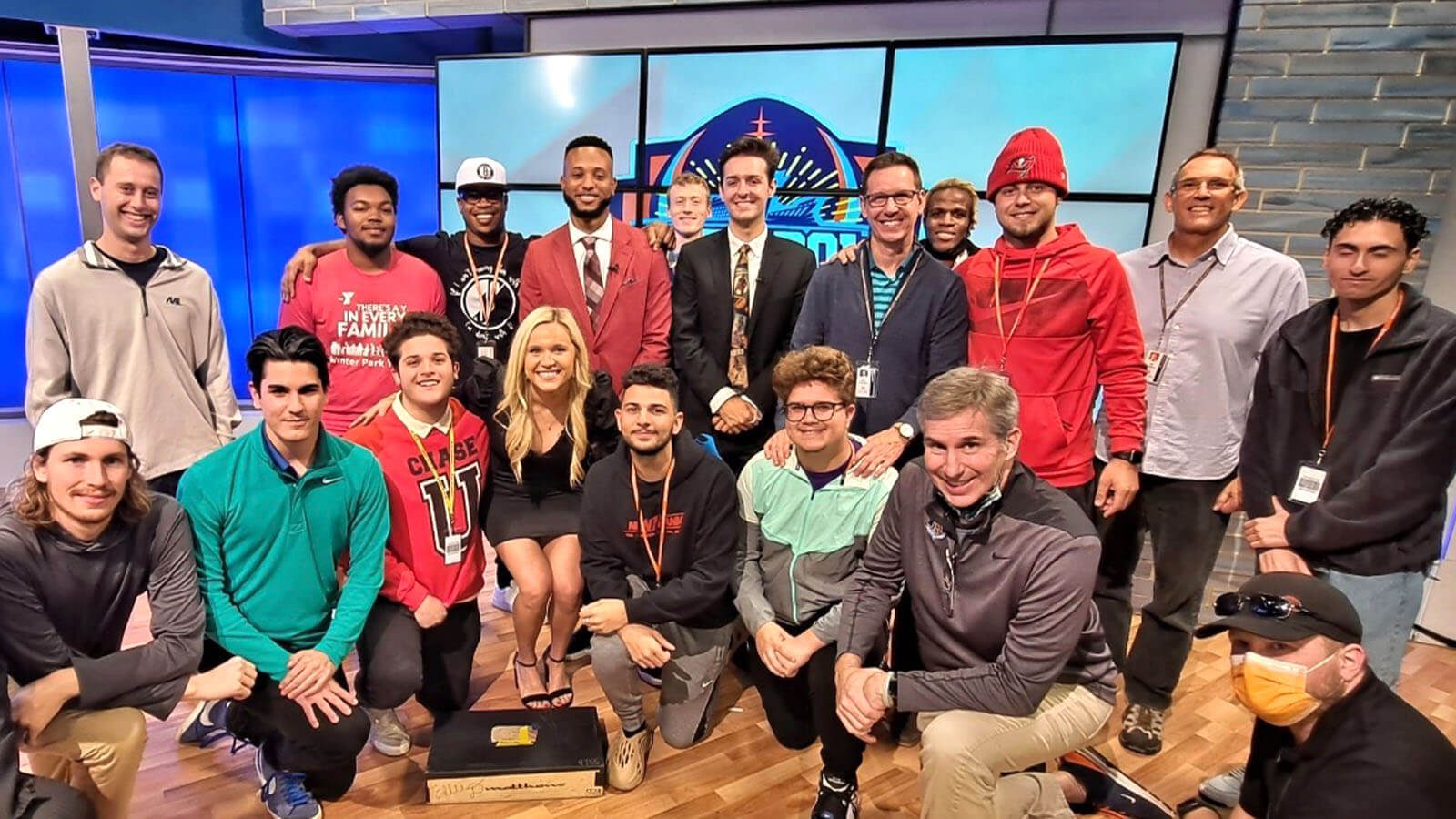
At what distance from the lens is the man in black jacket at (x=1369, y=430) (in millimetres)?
1817

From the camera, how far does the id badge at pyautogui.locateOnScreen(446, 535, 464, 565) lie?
8.32ft

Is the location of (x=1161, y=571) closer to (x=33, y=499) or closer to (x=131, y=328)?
(x=33, y=499)

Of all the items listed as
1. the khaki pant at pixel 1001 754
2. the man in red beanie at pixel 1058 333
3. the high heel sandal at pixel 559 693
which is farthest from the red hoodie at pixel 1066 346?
the high heel sandal at pixel 559 693

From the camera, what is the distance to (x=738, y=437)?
9.53ft

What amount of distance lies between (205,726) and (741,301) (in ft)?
7.65

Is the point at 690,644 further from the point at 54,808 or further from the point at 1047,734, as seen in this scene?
the point at 54,808

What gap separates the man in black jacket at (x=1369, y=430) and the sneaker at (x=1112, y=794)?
74 centimetres

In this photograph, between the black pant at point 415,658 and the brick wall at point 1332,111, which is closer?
the black pant at point 415,658

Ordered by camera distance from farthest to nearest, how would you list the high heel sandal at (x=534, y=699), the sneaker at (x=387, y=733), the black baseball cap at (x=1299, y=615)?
the high heel sandal at (x=534, y=699)
the sneaker at (x=387, y=733)
the black baseball cap at (x=1299, y=615)

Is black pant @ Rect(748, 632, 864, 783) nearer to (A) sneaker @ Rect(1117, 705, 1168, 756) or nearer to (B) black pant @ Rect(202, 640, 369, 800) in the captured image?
(A) sneaker @ Rect(1117, 705, 1168, 756)

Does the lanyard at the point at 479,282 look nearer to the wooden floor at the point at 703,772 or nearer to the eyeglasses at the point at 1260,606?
the wooden floor at the point at 703,772

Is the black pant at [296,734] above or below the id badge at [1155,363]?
below

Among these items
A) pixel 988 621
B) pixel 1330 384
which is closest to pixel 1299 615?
pixel 988 621

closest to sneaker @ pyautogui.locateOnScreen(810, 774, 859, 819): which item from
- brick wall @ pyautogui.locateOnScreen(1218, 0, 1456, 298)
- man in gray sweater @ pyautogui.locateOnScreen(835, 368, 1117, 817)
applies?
man in gray sweater @ pyautogui.locateOnScreen(835, 368, 1117, 817)
